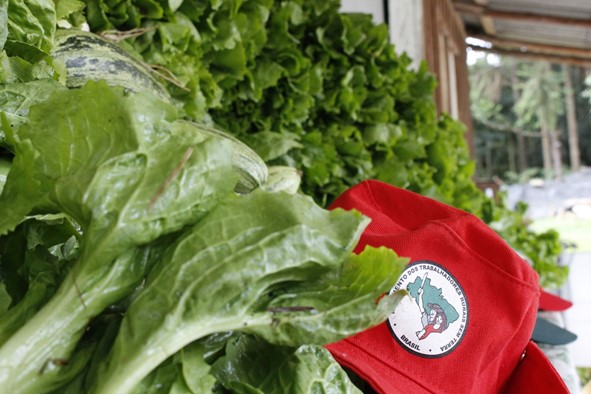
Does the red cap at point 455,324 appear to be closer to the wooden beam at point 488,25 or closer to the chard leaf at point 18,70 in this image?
the chard leaf at point 18,70

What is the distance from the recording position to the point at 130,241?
622 millimetres

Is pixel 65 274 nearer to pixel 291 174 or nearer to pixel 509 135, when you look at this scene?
pixel 291 174

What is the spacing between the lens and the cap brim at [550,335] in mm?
1918

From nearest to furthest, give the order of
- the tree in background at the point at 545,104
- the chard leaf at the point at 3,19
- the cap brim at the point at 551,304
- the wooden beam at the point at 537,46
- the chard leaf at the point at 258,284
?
the chard leaf at the point at 258,284 → the chard leaf at the point at 3,19 → the cap brim at the point at 551,304 → the wooden beam at the point at 537,46 → the tree in background at the point at 545,104

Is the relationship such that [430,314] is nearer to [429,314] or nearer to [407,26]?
[429,314]

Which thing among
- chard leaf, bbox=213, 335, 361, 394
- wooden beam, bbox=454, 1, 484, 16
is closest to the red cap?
chard leaf, bbox=213, 335, 361, 394

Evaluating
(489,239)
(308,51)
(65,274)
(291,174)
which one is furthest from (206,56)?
(65,274)

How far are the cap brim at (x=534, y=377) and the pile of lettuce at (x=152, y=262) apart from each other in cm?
53

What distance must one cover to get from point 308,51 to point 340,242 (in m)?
1.85

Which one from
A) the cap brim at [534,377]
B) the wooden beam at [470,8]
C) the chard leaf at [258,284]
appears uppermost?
the wooden beam at [470,8]

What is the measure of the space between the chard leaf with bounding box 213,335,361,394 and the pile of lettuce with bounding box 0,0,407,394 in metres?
0.02

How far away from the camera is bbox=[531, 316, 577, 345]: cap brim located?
192 cm

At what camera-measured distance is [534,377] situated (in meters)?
1.08

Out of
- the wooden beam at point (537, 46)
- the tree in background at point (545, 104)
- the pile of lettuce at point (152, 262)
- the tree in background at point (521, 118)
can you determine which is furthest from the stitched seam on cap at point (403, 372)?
the tree in background at point (521, 118)
